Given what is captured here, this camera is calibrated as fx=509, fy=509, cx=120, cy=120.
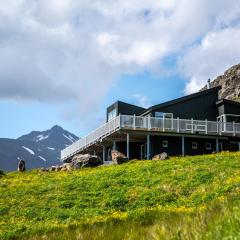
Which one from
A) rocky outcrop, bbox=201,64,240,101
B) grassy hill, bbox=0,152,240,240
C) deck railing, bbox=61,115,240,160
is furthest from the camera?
rocky outcrop, bbox=201,64,240,101

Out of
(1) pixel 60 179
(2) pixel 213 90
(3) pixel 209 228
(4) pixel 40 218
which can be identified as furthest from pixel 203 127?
(3) pixel 209 228

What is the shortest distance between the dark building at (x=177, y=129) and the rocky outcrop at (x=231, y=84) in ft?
144

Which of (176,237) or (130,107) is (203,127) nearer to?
(130,107)

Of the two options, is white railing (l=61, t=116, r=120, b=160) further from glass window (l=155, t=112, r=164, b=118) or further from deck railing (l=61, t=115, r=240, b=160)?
glass window (l=155, t=112, r=164, b=118)

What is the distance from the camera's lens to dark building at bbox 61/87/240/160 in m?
53.5

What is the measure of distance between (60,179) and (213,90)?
32.3 meters

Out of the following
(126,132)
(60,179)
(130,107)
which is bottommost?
(60,179)

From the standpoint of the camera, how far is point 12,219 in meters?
23.5

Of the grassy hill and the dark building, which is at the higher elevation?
the dark building

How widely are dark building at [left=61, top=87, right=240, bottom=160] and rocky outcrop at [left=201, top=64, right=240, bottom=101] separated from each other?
4398 centimetres

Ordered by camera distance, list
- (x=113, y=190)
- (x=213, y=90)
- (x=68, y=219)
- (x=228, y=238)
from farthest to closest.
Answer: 1. (x=213, y=90)
2. (x=113, y=190)
3. (x=68, y=219)
4. (x=228, y=238)

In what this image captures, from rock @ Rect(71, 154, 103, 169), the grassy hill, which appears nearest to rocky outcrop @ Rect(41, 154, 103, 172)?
rock @ Rect(71, 154, 103, 169)

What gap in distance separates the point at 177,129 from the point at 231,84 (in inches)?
2450

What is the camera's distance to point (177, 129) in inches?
2144
